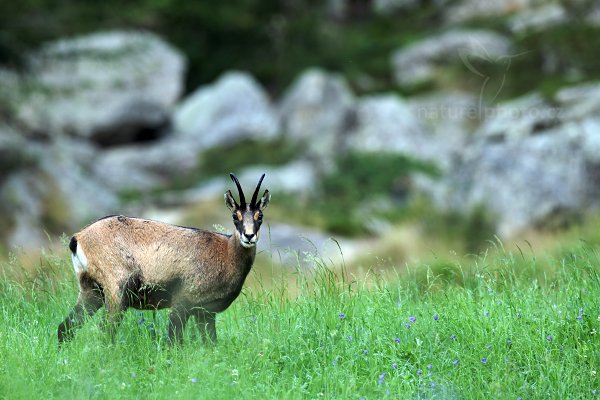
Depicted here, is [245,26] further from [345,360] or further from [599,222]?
[345,360]

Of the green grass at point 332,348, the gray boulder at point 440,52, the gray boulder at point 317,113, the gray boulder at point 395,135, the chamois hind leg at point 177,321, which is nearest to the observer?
the green grass at point 332,348

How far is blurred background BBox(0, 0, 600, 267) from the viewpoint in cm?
1708

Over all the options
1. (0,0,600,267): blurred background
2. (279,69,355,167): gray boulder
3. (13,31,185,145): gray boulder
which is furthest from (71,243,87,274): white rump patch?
(13,31,185,145): gray boulder

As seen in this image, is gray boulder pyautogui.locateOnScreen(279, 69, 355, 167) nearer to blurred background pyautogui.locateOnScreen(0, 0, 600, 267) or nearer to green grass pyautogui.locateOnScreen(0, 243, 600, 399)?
blurred background pyautogui.locateOnScreen(0, 0, 600, 267)

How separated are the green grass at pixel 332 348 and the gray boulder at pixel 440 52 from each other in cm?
2073

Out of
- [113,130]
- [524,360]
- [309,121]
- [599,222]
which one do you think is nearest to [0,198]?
[113,130]

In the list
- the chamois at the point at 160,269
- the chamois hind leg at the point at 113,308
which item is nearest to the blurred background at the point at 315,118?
the chamois at the point at 160,269

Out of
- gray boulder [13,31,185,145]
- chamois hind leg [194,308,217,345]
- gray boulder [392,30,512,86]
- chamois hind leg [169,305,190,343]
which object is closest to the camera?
chamois hind leg [169,305,190,343]

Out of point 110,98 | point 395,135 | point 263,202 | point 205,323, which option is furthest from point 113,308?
point 110,98

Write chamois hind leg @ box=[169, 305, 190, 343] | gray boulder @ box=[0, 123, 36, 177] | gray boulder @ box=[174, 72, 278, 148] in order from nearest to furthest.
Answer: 1. chamois hind leg @ box=[169, 305, 190, 343]
2. gray boulder @ box=[0, 123, 36, 177]
3. gray boulder @ box=[174, 72, 278, 148]

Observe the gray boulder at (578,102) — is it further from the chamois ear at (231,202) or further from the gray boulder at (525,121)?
the chamois ear at (231,202)

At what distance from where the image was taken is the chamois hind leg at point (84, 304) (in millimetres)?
7238

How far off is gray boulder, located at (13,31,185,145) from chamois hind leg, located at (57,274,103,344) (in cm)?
1897

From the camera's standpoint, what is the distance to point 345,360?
23.1 feet
